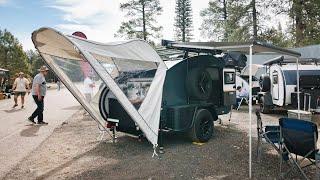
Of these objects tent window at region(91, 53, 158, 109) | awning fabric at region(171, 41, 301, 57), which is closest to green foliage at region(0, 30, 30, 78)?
tent window at region(91, 53, 158, 109)

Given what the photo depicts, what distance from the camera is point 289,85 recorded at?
13.4m

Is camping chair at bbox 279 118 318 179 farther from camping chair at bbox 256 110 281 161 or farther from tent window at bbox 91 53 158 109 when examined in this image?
tent window at bbox 91 53 158 109

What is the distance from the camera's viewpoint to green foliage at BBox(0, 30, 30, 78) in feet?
184

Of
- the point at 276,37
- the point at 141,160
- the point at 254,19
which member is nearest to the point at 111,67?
the point at 141,160

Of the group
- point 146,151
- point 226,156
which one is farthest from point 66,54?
point 226,156

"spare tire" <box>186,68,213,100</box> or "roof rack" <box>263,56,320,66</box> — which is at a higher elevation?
"roof rack" <box>263,56,320,66</box>

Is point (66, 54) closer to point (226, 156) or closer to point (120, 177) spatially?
point (120, 177)

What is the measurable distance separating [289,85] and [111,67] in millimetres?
8266

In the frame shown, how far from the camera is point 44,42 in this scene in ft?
24.8

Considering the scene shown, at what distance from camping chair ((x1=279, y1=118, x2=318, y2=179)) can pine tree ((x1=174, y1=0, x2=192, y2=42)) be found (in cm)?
4938

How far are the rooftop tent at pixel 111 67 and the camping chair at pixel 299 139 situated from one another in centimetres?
258

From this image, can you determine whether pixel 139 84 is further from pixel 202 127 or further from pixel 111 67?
pixel 202 127

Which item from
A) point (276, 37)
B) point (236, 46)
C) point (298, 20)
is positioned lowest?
point (236, 46)

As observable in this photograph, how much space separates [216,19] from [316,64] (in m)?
30.1
